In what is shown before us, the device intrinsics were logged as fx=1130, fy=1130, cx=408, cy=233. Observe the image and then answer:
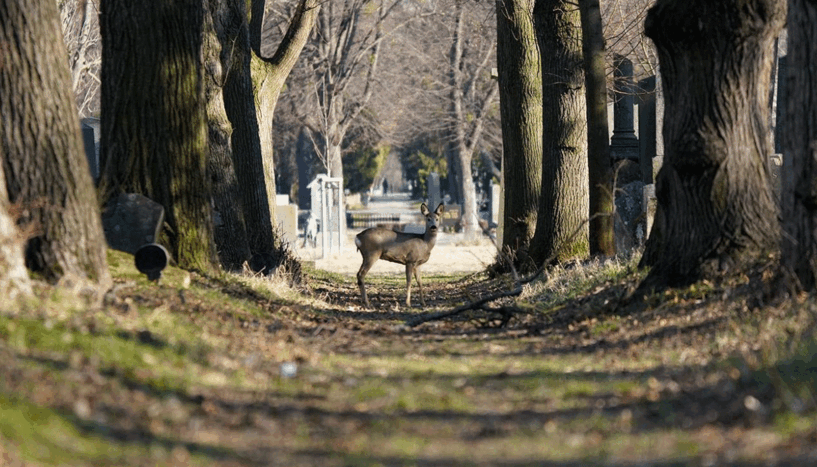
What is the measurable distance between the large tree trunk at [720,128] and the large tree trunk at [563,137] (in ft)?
21.0

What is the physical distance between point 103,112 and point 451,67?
105 ft

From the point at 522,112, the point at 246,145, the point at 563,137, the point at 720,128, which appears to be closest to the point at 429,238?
the point at 563,137

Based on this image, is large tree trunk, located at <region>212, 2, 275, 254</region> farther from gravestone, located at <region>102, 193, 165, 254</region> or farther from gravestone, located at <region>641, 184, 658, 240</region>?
gravestone, located at <region>102, 193, 165, 254</region>

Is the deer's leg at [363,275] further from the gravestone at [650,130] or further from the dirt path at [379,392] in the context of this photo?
the dirt path at [379,392]

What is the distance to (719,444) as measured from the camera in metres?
5.58

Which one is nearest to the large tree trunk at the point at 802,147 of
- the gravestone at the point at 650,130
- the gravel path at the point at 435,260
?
the gravestone at the point at 650,130

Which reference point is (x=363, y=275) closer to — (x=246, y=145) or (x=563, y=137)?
(x=246, y=145)

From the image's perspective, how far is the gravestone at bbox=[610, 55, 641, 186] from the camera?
Answer: 738 inches

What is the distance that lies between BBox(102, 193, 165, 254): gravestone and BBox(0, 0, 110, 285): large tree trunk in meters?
2.10

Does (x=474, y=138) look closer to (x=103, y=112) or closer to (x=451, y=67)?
(x=451, y=67)

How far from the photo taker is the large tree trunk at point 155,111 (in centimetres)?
1201

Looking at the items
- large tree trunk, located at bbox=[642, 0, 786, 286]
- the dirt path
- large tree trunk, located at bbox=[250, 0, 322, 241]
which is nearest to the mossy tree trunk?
large tree trunk, located at bbox=[250, 0, 322, 241]

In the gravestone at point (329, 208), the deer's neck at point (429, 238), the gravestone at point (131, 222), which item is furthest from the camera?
the gravestone at point (329, 208)

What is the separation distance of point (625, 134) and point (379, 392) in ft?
43.8
